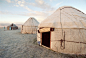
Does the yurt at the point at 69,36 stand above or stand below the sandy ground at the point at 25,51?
above

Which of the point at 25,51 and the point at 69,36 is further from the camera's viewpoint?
the point at 25,51

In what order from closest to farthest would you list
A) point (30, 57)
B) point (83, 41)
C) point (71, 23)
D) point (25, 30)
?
point (30, 57) → point (83, 41) → point (71, 23) → point (25, 30)

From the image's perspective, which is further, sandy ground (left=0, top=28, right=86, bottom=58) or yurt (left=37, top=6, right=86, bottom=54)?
yurt (left=37, top=6, right=86, bottom=54)

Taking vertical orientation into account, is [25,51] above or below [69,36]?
below

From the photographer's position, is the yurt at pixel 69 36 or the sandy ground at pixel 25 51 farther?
the yurt at pixel 69 36

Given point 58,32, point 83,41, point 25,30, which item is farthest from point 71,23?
point 25,30

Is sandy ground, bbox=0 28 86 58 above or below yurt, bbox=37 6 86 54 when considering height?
below

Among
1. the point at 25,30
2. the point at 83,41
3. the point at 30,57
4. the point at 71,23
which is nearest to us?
the point at 30,57

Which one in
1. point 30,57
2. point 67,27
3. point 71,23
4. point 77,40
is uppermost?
point 71,23

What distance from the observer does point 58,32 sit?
4195mm

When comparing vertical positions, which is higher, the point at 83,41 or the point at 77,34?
the point at 77,34

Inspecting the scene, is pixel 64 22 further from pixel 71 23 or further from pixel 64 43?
pixel 64 43

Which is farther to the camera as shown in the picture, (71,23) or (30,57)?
(71,23)

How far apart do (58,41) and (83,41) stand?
170 centimetres
